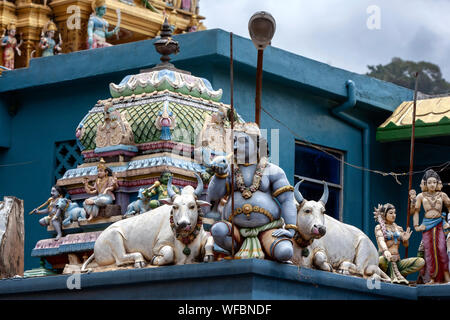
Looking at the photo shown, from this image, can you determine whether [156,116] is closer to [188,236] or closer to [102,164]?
[102,164]

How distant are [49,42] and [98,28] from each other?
1.00 metres

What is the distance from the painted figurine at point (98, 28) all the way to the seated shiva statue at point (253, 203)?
39.5 ft

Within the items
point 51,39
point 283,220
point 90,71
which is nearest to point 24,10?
point 51,39

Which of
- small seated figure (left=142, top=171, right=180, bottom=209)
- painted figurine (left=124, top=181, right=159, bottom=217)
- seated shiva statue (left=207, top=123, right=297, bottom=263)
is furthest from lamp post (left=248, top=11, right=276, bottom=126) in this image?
painted figurine (left=124, top=181, right=159, bottom=217)

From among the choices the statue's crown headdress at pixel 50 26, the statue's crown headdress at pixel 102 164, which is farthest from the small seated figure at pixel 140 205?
the statue's crown headdress at pixel 50 26

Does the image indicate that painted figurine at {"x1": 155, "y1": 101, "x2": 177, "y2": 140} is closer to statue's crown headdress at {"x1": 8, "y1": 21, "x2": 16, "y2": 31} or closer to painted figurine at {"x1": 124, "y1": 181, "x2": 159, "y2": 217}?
painted figurine at {"x1": 124, "y1": 181, "x2": 159, "y2": 217}

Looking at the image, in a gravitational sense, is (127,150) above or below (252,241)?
above

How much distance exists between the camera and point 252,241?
12.7m

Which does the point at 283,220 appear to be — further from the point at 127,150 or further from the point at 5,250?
the point at 5,250

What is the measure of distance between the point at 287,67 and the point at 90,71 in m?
3.01

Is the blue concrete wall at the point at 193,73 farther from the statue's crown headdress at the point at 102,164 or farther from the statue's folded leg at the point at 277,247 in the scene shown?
the statue's folded leg at the point at 277,247

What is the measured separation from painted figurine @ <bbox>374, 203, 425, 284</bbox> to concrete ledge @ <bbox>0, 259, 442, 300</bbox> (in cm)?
35

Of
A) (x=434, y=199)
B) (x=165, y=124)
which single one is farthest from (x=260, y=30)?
(x=434, y=199)

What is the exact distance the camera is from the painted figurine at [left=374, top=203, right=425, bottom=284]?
46.9ft
